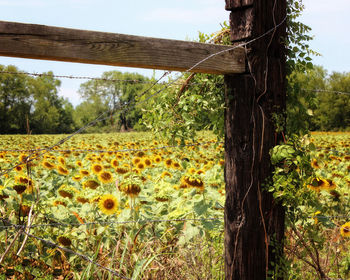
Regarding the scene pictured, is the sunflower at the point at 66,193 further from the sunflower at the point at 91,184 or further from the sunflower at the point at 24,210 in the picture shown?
the sunflower at the point at 24,210

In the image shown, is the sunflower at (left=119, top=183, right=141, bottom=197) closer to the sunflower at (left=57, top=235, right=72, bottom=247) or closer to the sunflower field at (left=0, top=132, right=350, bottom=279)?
the sunflower field at (left=0, top=132, right=350, bottom=279)

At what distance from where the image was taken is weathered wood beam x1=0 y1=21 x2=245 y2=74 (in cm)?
167

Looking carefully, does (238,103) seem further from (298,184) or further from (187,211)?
(187,211)

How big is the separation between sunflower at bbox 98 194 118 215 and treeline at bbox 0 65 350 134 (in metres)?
0.50

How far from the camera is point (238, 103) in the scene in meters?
2.13

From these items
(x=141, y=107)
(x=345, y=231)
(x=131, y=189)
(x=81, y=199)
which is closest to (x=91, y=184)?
(x=81, y=199)

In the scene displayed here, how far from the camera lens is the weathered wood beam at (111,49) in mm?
1671

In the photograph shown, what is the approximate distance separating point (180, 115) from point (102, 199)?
83 centimetres

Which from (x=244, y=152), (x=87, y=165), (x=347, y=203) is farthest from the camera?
(x=87, y=165)

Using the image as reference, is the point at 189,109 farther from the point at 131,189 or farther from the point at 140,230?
the point at 140,230

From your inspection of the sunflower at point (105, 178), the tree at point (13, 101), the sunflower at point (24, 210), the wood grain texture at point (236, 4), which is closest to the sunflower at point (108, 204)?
the sunflower at point (24, 210)

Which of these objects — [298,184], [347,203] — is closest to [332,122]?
[347,203]

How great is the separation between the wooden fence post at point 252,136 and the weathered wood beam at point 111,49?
0.12 m

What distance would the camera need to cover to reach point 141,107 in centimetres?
845
